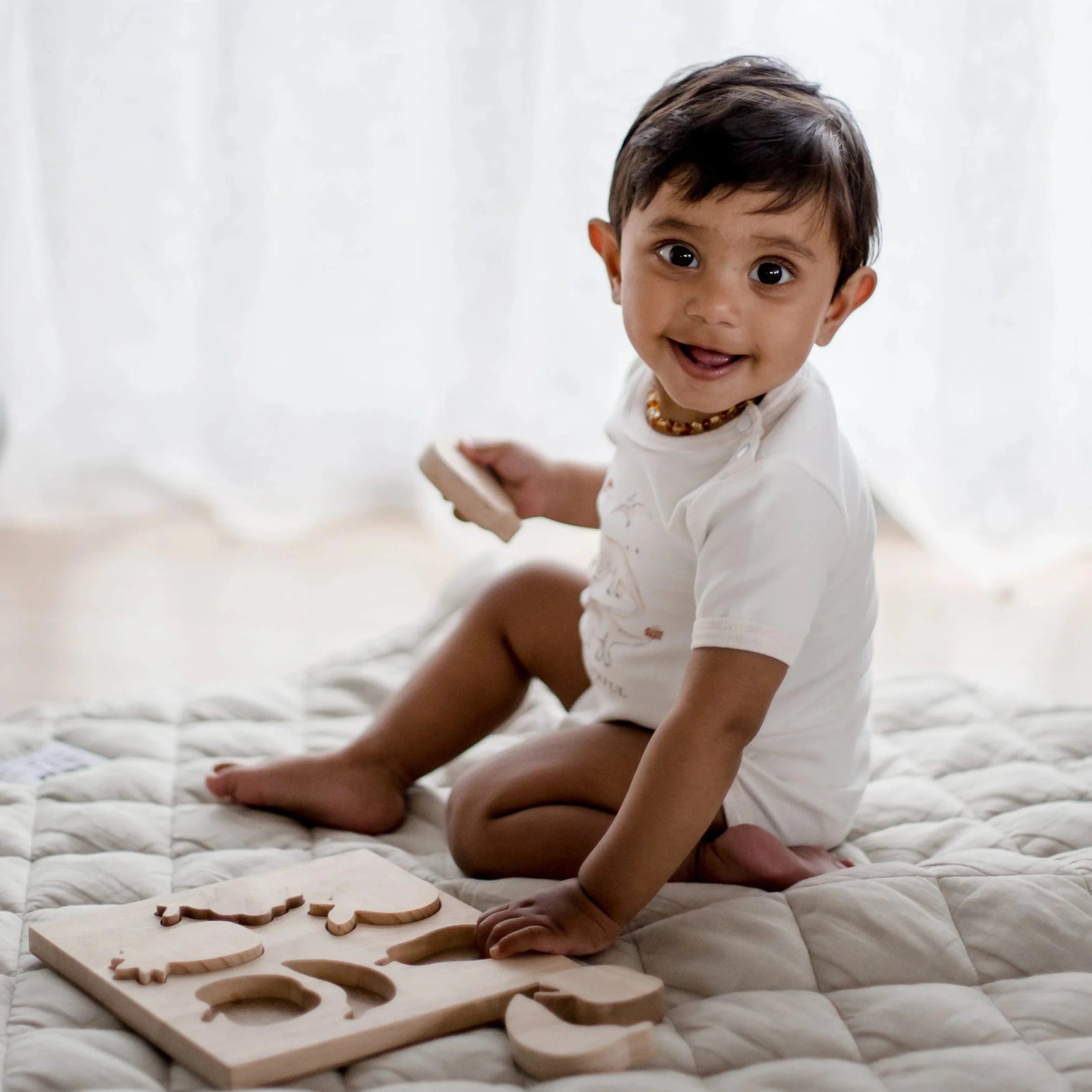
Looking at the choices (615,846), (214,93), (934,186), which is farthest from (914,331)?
(615,846)

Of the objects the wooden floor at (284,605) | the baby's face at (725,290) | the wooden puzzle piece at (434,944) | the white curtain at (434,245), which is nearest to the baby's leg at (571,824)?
the wooden puzzle piece at (434,944)

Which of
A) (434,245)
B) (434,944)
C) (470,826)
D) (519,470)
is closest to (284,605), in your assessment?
(434,245)

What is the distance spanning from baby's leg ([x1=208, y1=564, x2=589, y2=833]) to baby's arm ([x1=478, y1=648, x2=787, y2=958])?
0.88 feet

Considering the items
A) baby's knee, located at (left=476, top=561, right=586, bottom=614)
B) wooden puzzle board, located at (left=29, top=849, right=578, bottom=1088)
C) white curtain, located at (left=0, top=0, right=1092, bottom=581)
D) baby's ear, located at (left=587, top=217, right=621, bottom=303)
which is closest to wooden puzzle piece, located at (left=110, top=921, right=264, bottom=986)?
wooden puzzle board, located at (left=29, top=849, right=578, bottom=1088)

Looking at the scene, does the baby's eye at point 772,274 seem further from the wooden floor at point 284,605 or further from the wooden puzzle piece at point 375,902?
the wooden floor at point 284,605

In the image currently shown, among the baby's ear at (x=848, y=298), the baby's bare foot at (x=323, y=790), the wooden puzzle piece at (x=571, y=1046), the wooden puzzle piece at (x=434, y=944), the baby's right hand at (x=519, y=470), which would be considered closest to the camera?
the wooden puzzle piece at (x=571, y=1046)

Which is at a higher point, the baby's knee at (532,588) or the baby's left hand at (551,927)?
the baby's knee at (532,588)

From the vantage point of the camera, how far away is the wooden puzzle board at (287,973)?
0.74 metres

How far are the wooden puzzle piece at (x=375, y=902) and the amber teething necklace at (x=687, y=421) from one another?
34cm

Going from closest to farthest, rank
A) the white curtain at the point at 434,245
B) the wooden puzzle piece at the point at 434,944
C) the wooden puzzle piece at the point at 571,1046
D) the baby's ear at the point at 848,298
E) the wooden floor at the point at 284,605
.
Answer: the wooden puzzle piece at the point at 571,1046
the wooden puzzle piece at the point at 434,944
the baby's ear at the point at 848,298
the wooden floor at the point at 284,605
the white curtain at the point at 434,245

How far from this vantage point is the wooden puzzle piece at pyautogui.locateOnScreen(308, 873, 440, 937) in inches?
34.1

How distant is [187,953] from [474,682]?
13.6 inches

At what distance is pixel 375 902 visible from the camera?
2.90ft

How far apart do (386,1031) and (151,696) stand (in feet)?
1.92
